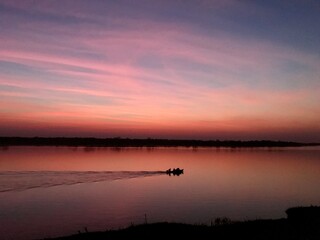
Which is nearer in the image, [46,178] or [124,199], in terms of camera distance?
[124,199]

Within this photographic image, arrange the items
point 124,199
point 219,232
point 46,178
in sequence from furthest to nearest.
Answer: point 46,178 → point 124,199 → point 219,232

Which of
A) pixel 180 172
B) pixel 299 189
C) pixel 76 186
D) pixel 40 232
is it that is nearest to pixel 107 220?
pixel 40 232

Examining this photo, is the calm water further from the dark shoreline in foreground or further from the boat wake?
the dark shoreline in foreground

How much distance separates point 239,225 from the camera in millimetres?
16266

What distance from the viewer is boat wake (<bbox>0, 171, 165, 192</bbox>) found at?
40.7m

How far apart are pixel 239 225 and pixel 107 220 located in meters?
11.7

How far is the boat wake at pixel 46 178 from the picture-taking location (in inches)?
1604

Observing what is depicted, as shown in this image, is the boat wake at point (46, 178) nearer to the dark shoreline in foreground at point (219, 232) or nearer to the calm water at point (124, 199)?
the calm water at point (124, 199)

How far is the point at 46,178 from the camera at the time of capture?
4719 centimetres

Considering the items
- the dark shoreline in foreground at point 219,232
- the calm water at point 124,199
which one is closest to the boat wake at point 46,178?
the calm water at point 124,199

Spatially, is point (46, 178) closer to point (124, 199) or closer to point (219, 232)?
point (124, 199)

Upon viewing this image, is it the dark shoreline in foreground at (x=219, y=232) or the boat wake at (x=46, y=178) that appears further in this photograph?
the boat wake at (x=46, y=178)

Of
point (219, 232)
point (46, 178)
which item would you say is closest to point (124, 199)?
point (46, 178)

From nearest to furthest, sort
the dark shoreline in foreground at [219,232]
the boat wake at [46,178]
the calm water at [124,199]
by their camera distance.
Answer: the dark shoreline in foreground at [219,232], the calm water at [124,199], the boat wake at [46,178]
